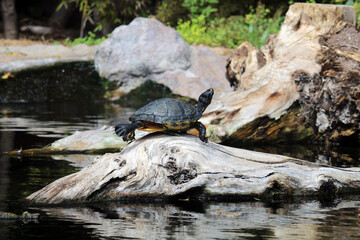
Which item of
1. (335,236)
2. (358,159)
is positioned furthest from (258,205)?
(358,159)

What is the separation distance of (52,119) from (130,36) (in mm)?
4413

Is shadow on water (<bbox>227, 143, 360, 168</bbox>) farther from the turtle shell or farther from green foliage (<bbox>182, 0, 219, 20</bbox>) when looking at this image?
green foliage (<bbox>182, 0, 219, 20</bbox>)

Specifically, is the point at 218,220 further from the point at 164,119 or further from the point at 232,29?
the point at 232,29

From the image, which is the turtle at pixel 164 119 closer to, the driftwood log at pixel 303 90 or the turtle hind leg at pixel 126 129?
the turtle hind leg at pixel 126 129

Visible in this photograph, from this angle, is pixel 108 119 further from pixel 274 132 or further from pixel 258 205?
pixel 258 205

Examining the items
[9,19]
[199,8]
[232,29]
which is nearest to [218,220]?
[232,29]

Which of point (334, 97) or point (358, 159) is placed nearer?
point (358, 159)

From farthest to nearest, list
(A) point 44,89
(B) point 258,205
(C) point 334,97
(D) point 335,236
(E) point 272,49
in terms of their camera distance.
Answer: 1. (A) point 44,89
2. (E) point 272,49
3. (C) point 334,97
4. (B) point 258,205
5. (D) point 335,236

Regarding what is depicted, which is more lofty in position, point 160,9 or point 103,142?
point 160,9

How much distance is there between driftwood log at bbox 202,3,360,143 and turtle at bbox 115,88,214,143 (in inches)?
103

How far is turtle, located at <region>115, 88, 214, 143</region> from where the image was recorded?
529 cm

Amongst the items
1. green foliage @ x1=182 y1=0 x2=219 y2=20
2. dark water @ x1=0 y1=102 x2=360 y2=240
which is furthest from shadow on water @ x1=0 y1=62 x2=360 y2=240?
green foliage @ x1=182 y1=0 x2=219 y2=20

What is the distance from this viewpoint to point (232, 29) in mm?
16453

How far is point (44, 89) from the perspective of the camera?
45.5 ft
